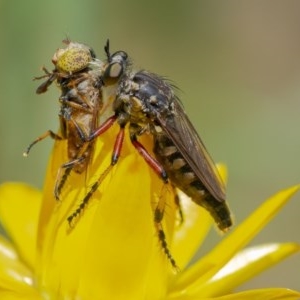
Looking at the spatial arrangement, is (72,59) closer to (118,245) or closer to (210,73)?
(118,245)

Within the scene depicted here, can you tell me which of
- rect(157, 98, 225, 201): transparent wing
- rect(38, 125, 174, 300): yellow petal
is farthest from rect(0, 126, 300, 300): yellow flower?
rect(157, 98, 225, 201): transparent wing

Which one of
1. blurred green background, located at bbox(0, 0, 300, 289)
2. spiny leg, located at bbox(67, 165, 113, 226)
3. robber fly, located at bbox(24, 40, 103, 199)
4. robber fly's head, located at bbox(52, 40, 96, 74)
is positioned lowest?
blurred green background, located at bbox(0, 0, 300, 289)

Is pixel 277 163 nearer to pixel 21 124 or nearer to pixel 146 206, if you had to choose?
pixel 21 124

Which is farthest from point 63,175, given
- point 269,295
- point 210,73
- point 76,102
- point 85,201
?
point 210,73

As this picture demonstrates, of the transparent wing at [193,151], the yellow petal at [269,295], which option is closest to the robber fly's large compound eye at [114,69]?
the transparent wing at [193,151]

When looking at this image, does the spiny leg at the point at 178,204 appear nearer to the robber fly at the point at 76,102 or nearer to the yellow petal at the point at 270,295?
the robber fly at the point at 76,102

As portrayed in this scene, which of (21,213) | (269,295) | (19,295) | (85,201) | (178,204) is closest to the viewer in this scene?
(269,295)

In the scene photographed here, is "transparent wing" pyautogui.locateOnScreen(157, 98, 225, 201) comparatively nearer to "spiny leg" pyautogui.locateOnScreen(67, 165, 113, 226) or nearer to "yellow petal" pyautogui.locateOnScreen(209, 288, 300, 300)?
"spiny leg" pyautogui.locateOnScreen(67, 165, 113, 226)
